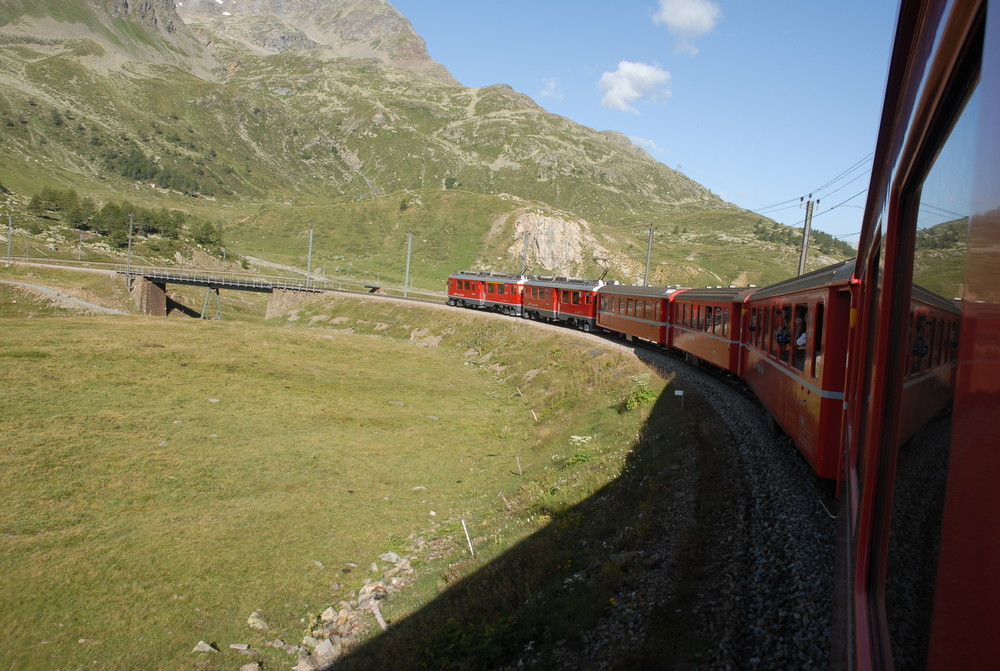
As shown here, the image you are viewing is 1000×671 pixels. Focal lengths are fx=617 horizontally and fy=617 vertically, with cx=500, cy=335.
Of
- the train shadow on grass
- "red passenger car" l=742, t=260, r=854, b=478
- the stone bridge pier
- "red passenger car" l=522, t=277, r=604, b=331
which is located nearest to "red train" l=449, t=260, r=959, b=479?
"red passenger car" l=742, t=260, r=854, b=478

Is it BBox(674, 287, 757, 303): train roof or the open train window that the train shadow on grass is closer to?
the open train window

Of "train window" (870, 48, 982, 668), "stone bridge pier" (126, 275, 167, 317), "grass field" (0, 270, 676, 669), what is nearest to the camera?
"train window" (870, 48, 982, 668)

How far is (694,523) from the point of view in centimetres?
1071

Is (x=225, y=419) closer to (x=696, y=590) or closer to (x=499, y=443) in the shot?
(x=499, y=443)

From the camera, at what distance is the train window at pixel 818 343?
953 centimetres

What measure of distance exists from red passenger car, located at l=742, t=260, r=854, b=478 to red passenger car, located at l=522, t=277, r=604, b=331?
26.9 metres

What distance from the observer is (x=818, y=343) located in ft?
32.4

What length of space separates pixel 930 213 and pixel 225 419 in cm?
2662

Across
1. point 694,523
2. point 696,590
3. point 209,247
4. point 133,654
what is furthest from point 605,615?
point 209,247

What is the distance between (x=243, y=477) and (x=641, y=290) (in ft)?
67.8

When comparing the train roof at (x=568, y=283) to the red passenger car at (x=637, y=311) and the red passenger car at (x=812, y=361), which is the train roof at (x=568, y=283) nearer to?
the red passenger car at (x=637, y=311)

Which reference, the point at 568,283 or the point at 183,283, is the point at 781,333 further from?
the point at 183,283

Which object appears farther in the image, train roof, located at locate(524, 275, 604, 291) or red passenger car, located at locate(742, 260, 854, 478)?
train roof, located at locate(524, 275, 604, 291)

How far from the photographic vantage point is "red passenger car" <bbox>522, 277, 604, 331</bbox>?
41141mm
